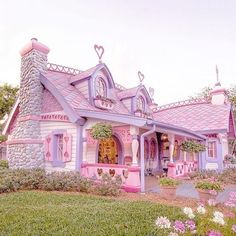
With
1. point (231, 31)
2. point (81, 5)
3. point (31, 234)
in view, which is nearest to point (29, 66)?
point (81, 5)

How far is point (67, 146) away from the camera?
11.5 metres

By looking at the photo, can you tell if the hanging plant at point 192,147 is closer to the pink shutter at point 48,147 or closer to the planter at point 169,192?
the planter at point 169,192

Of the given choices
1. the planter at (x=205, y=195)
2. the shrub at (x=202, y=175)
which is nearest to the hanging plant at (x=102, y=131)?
the planter at (x=205, y=195)

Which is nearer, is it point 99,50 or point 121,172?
point 121,172

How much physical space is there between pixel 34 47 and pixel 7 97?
18764mm

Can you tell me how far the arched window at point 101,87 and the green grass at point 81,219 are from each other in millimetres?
8343

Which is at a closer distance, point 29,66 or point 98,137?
point 98,137

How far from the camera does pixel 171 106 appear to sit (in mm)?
21531

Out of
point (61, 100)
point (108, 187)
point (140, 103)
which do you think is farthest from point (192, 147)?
point (61, 100)

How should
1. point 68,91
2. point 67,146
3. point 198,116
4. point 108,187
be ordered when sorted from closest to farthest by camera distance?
point 108,187 → point 67,146 → point 68,91 → point 198,116

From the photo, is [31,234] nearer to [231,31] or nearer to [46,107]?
[46,107]

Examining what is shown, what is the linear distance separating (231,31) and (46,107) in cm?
1207

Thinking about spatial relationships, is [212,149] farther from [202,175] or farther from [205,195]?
[205,195]

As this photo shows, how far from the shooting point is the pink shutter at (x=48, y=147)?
1230cm
